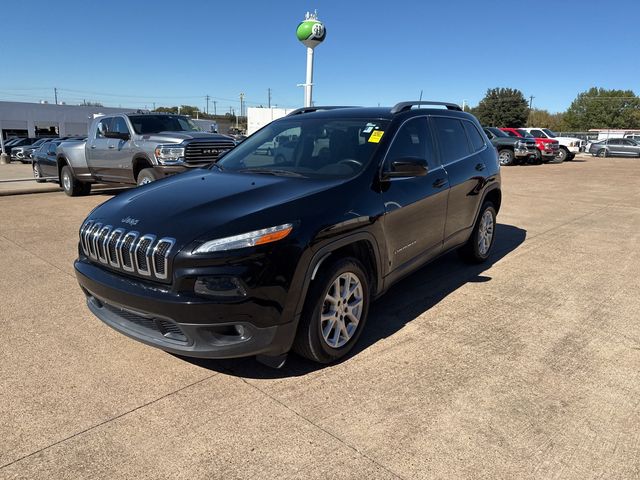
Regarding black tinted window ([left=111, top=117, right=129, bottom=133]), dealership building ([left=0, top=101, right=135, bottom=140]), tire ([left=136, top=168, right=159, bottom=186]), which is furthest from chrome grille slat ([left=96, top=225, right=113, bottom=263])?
dealership building ([left=0, top=101, right=135, bottom=140])

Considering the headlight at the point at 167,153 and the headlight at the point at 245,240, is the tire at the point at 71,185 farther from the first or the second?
the headlight at the point at 245,240

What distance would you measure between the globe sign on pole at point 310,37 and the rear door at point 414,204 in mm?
23416

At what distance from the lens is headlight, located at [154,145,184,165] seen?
866 cm

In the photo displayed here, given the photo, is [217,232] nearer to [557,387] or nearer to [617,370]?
[557,387]

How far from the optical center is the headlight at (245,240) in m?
2.64

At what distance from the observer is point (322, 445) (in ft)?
8.11

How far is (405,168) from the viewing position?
3488mm

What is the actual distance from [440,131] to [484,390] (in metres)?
2.59

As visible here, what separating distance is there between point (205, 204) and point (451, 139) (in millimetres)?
2855

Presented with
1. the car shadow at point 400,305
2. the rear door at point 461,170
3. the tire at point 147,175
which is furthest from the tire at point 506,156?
the rear door at point 461,170

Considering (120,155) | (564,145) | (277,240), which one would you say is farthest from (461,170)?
(564,145)

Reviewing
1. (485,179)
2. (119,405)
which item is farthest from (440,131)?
(119,405)

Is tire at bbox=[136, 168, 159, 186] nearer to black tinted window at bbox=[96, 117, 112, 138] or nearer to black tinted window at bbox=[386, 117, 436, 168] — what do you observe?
black tinted window at bbox=[96, 117, 112, 138]

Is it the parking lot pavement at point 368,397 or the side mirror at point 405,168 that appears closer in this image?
the parking lot pavement at point 368,397
